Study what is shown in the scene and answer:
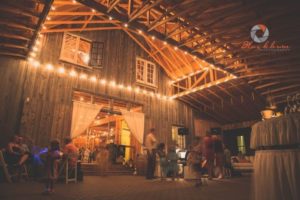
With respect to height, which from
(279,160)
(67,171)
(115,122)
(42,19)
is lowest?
(67,171)

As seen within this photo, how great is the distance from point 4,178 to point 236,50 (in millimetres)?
7826

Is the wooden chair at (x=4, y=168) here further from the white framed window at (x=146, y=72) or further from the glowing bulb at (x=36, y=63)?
the white framed window at (x=146, y=72)

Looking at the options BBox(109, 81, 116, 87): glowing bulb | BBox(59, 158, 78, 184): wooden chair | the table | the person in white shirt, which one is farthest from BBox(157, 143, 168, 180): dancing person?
the table

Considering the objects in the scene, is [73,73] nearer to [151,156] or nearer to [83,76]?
[83,76]

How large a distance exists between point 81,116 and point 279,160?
772 centimetres

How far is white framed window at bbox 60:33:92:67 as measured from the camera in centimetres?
889

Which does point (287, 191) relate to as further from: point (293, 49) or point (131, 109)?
point (131, 109)

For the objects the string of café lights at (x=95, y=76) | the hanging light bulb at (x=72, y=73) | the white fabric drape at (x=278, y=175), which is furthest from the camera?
the hanging light bulb at (x=72, y=73)

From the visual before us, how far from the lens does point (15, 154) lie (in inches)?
230

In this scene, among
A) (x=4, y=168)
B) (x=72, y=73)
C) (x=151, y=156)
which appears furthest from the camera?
(x=72, y=73)

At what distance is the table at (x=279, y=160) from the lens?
1.72 meters
